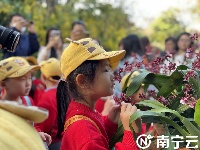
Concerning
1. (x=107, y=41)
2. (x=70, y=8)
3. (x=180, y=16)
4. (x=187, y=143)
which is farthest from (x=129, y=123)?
(x=180, y=16)

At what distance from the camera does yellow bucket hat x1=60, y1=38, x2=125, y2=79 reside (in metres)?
1.72

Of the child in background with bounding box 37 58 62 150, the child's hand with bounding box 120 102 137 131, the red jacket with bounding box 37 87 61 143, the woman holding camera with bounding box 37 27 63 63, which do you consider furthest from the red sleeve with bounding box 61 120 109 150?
the woman holding camera with bounding box 37 27 63 63

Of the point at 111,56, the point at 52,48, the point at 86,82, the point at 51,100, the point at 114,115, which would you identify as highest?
the point at 111,56

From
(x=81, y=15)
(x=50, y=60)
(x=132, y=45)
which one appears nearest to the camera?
(x=50, y=60)

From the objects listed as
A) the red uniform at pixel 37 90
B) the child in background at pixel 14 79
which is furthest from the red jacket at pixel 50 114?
the red uniform at pixel 37 90

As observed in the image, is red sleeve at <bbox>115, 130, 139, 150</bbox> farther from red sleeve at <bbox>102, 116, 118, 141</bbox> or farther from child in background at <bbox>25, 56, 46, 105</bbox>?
child in background at <bbox>25, 56, 46, 105</bbox>

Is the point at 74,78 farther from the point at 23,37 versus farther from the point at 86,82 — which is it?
the point at 23,37

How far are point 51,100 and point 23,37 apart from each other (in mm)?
1749

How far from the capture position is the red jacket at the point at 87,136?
1519 mm

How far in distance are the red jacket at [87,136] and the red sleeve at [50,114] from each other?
108cm

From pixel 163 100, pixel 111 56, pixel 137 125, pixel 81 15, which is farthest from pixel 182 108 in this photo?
pixel 81 15

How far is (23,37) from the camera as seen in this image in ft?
14.9

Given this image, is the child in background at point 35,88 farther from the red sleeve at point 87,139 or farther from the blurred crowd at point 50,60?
the red sleeve at point 87,139

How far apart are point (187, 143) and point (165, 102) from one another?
0.91 ft
